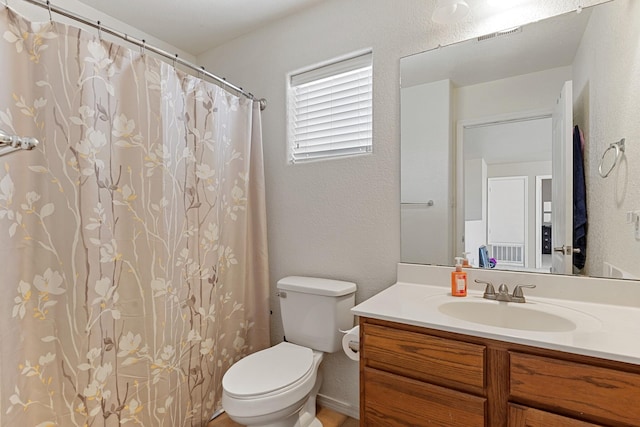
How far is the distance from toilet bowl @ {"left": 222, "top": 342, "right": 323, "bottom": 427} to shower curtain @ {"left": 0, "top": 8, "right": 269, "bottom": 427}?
39 cm

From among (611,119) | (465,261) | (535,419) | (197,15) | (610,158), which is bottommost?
(535,419)

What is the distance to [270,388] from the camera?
4.55 ft

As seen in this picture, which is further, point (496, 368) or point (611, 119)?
point (611, 119)

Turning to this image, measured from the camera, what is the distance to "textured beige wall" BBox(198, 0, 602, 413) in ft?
5.49

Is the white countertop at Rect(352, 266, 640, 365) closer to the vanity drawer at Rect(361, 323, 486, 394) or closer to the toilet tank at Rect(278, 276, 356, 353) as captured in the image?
the vanity drawer at Rect(361, 323, 486, 394)

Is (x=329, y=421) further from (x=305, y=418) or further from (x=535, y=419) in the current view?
(x=535, y=419)

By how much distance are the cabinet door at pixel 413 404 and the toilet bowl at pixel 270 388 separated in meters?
0.35

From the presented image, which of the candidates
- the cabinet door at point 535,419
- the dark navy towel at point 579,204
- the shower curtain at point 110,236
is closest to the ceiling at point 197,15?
the shower curtain at point 110,236

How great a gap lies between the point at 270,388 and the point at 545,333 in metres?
1.06

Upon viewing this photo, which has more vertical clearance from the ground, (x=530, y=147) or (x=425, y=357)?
(x=530, y=147)

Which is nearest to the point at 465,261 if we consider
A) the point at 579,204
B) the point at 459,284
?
the point at 459,284

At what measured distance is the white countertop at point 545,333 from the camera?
88cm

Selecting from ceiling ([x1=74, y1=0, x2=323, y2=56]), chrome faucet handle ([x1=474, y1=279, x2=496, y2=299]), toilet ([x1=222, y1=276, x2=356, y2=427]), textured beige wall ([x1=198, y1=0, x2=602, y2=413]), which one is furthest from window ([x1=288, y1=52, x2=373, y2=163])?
chrome faucet handle ([x1=474, y1=279, x2=496, y2=299])

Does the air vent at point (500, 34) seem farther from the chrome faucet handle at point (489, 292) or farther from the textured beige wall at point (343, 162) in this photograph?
the chrome faucet handle at point (489, 292)
